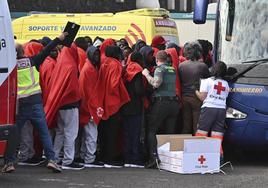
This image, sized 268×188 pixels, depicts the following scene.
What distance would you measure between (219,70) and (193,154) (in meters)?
1.38

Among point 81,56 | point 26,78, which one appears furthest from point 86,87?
point 26,78

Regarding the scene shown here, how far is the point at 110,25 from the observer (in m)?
18.1

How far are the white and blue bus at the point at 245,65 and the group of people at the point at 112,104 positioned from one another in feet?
0.71

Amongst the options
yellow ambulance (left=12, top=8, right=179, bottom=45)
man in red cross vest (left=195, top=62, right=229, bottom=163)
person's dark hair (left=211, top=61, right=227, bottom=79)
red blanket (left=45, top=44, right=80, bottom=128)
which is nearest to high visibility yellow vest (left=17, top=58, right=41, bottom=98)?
red blanket (left=45, top=44, right=80, bottom=128)

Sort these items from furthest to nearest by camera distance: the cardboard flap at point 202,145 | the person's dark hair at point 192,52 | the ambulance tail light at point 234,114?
1. the person's dark hair at point 192,52
2. the ambulance tail light at point 234,114
3. the cardboard flap at point 202,145

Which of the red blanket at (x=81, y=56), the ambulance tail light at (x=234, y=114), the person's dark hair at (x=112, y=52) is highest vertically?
the person's dark hair at (x=112, y=52)

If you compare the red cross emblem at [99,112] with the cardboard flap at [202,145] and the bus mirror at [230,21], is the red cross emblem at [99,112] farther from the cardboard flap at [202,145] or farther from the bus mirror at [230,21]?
the bus mirror at [230,21]

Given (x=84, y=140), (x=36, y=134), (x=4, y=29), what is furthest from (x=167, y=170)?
(x=4, y=29)

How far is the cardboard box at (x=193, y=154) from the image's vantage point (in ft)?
31.8

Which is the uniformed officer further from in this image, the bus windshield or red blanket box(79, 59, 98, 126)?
the bus windshield

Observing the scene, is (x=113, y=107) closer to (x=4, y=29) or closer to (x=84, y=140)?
(x=84, y=140)

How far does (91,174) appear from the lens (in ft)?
31.8

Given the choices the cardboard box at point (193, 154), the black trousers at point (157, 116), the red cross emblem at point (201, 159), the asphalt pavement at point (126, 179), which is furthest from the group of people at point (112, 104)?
the red cross emblem at point (201, 159)

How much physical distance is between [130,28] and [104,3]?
14.9 metres
